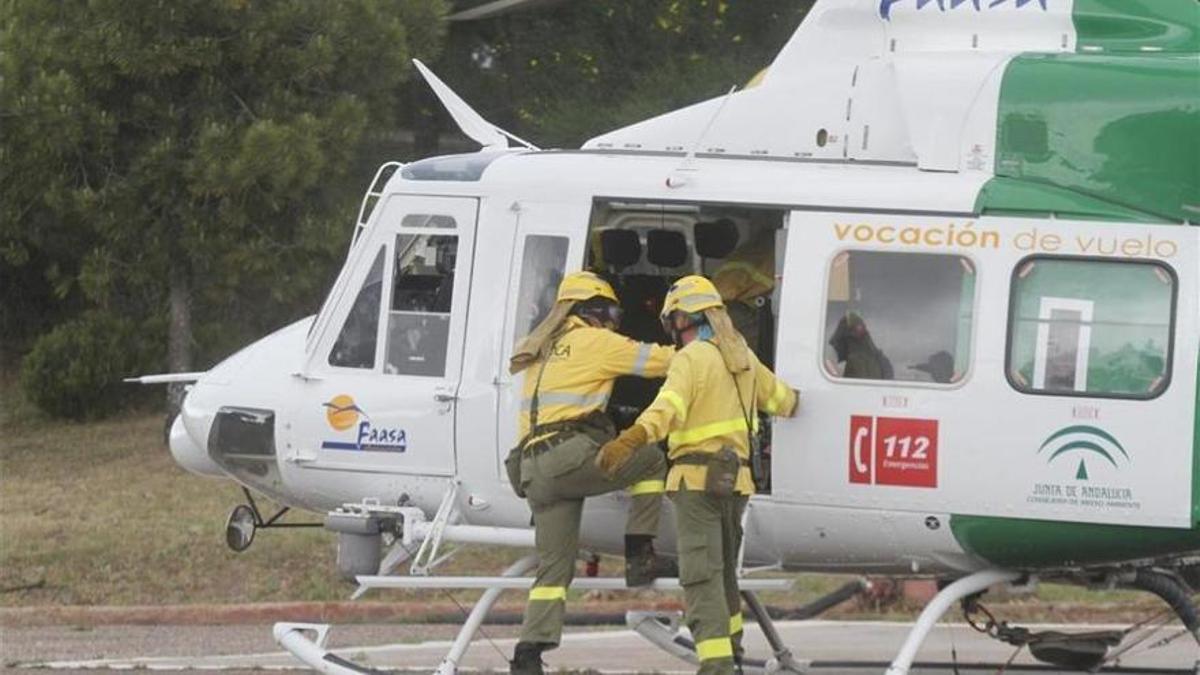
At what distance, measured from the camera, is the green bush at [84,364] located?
22000mm

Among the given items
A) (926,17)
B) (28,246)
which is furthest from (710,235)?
(28,246)

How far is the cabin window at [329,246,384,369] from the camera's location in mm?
10227

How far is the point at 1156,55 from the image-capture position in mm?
9789

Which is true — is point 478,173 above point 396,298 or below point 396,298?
above

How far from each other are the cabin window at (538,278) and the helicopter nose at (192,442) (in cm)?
181

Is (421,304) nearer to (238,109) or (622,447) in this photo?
(622,447)

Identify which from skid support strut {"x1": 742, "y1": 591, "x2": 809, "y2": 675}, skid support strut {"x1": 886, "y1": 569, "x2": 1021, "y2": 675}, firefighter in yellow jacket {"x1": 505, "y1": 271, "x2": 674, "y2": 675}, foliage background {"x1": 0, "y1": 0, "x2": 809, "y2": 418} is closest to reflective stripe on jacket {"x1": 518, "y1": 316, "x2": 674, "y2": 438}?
firefighter in yellow jacket {"x1": 505, "y1": 271, "x2": 674, "y2": 675}

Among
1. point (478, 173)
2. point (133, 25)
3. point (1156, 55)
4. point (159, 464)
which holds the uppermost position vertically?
point (133, 25)

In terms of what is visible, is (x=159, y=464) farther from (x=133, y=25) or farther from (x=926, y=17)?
(x=926, y=17)

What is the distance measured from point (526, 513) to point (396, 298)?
1252mm

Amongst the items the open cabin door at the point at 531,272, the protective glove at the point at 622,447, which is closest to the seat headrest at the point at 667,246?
the open cabin door at the point at 531,272

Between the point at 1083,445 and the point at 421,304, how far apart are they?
10.6 ft

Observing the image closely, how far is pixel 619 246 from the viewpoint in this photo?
10383 millimetres

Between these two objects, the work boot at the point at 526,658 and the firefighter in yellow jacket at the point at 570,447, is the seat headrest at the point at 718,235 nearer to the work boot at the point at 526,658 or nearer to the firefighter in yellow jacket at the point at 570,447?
the firefighter in yellow jacket at the point at 570,447
